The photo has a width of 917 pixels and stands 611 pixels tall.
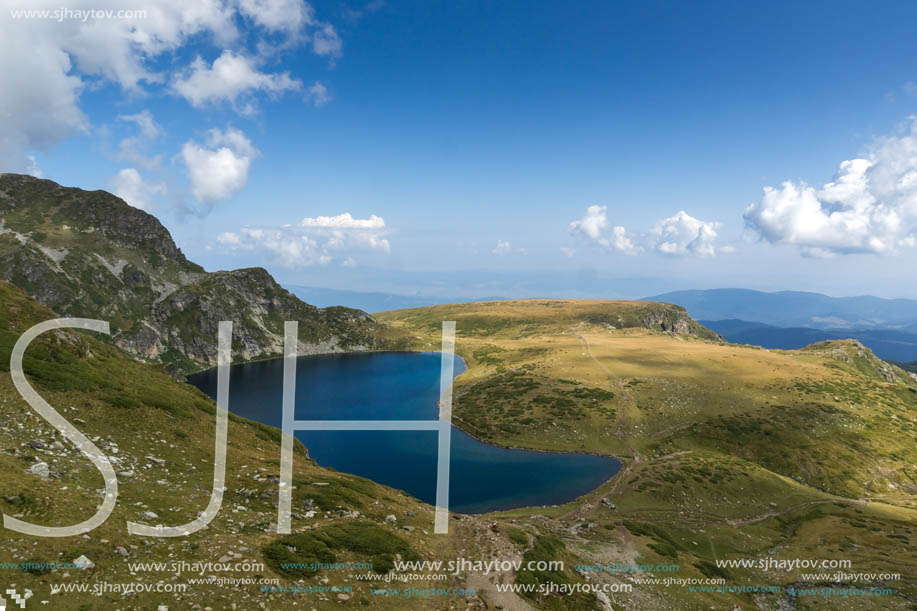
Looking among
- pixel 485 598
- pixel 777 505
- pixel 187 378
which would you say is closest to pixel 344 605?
pixel 485 598

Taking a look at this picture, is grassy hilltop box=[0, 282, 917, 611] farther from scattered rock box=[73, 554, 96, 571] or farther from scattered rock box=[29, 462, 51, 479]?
scattered rock box=[73, 554, 96, 571]

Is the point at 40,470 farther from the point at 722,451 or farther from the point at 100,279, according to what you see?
the point at 100,279

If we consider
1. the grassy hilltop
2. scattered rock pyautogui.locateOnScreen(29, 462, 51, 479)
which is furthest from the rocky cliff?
scattered rock pyautogui.locateOnScreen(29, 462, 51, 479)

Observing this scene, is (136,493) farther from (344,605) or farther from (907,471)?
(907,471)

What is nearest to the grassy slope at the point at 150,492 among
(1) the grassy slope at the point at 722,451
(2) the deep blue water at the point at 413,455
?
(1) the grassy slope at the point at 722,451

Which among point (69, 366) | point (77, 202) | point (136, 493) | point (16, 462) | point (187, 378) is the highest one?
point (77, 202)

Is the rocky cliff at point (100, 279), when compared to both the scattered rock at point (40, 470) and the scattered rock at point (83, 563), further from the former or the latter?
the scattered rock at point (83, 563)
